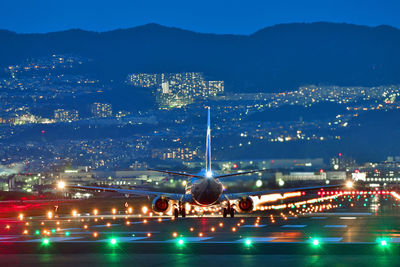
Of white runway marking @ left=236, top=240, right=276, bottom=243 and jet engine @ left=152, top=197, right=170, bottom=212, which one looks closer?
white runway marking @ left=236, top=240, right=276, bottom=243

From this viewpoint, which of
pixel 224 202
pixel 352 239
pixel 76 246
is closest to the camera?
pixel 76 246

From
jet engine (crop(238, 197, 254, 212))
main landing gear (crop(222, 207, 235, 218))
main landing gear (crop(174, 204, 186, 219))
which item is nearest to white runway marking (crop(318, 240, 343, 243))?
main landing gear (crop(222, 207, 235, 218))

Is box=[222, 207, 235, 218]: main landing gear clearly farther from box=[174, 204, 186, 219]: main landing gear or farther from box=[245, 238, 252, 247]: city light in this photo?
box=[245, 238, 252, 247]: city light

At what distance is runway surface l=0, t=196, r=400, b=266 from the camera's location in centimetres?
2834

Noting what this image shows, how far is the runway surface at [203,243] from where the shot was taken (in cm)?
2834

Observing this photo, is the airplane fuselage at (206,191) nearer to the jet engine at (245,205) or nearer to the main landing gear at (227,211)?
the main landing gear at (227,211)

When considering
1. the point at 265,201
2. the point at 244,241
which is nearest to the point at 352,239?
the point at 244,241

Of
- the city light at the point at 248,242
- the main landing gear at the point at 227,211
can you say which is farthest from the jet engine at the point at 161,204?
the city light at the point at 248,242

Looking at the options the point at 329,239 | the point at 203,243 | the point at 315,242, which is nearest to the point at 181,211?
the point at 329,239

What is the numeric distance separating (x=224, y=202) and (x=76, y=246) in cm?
3015

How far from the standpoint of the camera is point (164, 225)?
4881 centimetres

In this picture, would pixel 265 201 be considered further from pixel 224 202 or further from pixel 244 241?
pixel 244 241

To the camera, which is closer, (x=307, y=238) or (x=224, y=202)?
(x=307, y=238)

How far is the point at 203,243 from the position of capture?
1369 inches
